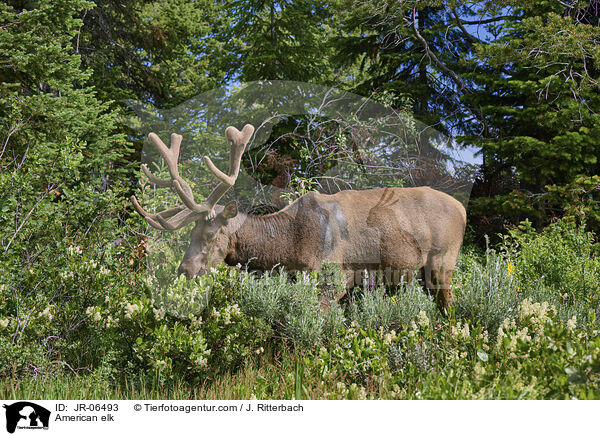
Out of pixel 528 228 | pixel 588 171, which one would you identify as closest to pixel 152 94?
pixel 528 228

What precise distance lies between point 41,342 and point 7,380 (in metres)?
0.34

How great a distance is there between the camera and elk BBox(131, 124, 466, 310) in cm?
359

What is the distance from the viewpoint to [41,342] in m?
3.29

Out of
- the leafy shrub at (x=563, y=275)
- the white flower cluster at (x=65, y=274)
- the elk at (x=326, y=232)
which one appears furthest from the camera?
the leafy shrub at (x=563, y=275)

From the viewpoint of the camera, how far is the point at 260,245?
3785 mm

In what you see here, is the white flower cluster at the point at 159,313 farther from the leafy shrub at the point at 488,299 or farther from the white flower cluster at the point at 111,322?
the leafy shrub at the point at 488,299

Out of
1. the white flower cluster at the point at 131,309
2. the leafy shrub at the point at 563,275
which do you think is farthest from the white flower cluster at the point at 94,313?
the leafy shrub at the point at 563,275

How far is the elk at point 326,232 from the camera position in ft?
11.8

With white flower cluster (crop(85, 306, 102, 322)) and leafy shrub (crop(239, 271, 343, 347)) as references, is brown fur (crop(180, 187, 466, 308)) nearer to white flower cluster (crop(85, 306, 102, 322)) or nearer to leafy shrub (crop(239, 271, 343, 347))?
leafy shrub (crop(239, 271, 343, 347))

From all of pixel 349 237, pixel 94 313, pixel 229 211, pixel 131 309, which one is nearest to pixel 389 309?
pixel 349 237

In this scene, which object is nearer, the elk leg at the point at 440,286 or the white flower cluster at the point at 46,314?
the white flower cluster at the point at 46,314
